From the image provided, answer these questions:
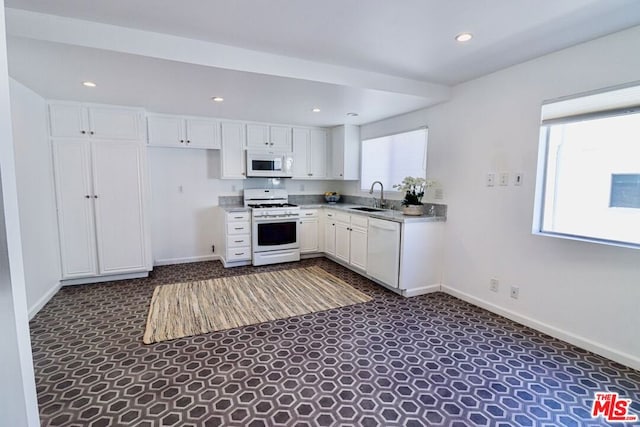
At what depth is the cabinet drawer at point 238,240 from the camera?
4676mm

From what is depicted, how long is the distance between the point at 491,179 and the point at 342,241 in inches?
89.3

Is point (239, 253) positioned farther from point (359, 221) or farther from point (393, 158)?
point (393, 158)

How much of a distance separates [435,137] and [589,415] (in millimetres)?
2898

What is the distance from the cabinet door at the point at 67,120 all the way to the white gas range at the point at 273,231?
90.7 inches

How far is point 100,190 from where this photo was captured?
383 cm

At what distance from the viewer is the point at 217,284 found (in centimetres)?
394

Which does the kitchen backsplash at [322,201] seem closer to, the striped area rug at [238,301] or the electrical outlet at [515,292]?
the electrical outlet at [515,292]

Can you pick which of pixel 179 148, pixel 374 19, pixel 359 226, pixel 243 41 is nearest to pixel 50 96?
pixel 179 148

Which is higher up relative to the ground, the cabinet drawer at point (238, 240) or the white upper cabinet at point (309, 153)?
the white upper cabinet at point (309, 153)

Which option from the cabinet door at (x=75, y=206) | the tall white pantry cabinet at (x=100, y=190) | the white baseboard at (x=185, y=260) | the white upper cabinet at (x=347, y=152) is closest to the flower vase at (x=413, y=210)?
the white upper cabinet at (x=347, y=152)

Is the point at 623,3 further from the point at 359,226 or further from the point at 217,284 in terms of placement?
the point at 217,284

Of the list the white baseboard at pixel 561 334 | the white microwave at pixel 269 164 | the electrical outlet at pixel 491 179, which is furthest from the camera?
the white microwave at pixel 269 164

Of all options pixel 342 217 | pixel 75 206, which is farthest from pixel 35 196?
pixel 342 217

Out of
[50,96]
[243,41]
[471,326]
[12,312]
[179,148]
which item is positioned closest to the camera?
[12,312]
